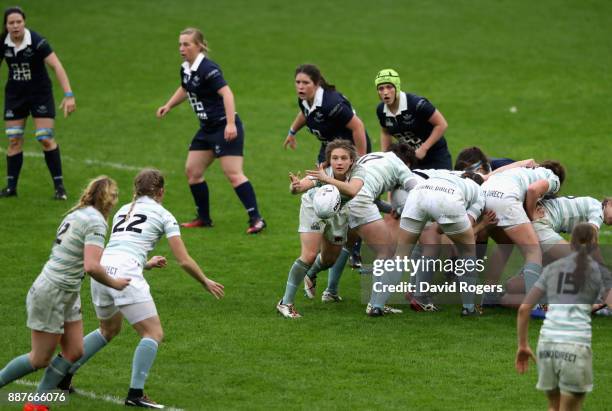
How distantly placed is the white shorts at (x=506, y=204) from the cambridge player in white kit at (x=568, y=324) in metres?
3.18

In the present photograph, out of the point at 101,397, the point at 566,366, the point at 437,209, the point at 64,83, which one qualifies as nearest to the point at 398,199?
the point at 437,209

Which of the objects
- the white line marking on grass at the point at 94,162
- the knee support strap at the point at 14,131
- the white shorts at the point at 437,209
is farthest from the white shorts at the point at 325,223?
the white line marking on grass at the point at 94,162

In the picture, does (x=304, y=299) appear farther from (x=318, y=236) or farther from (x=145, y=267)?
(x=145, y=267)

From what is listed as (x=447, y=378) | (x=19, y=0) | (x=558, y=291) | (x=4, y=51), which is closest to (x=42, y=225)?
(x=4, y=51)

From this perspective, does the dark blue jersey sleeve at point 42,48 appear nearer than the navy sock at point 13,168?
Yes

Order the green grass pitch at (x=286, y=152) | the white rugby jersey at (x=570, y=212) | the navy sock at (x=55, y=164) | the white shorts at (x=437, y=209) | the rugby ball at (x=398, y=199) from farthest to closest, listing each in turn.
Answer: the navy sock at (x=55, y=164), the rugby ball at (x=398, y=199), the white rugby jersey at (x=570, y=212), the white shorts at (x=437, y=209), the green grass pitch at (x=286, y=152)

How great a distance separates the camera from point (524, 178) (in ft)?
34.3

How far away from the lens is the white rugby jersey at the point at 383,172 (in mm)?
10328

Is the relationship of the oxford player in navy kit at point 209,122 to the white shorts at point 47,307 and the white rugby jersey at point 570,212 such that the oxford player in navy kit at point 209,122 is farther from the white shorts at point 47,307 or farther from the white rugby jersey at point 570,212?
the white shorts at point 47,307

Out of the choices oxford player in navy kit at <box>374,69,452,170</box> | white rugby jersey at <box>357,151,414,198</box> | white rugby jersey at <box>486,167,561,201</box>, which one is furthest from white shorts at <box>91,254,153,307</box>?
oxford player in navy kit at <box>374,69,452,170</box>

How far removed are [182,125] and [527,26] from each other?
1135cm

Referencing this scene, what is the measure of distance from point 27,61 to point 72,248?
738 centimetres

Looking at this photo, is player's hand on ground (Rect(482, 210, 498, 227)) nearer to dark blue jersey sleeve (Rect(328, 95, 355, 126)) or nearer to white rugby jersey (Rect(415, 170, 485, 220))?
white rugby jersey (Rect(415, 170, 485, 220))

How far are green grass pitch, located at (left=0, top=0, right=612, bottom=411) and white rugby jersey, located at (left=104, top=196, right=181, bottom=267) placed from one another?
106 cm
